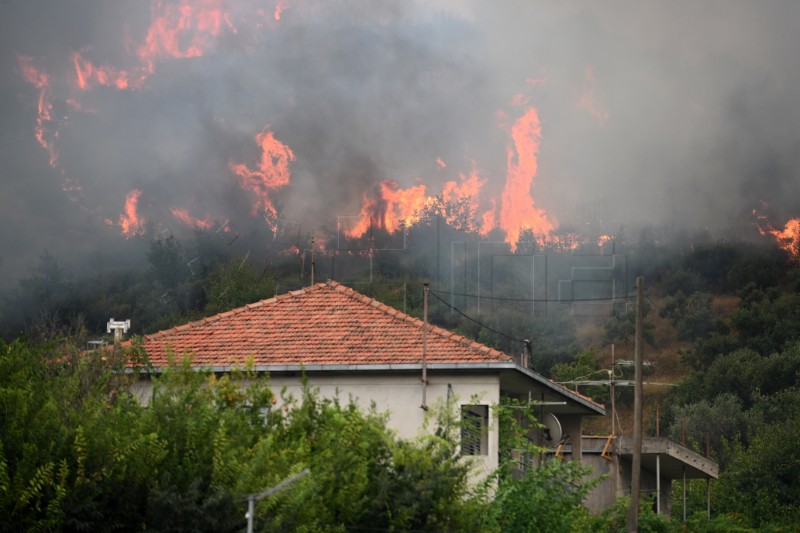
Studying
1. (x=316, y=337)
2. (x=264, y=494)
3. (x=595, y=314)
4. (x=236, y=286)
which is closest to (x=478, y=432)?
(x=316, y=337)

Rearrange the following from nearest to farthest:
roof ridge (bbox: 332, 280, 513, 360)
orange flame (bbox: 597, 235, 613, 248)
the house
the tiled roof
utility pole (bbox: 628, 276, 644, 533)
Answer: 1. utility pole (bbox: 628, 276, 644, 533)
2. the house
3. the tiled roof
4. roof ridge (bbox: 332, 280, 513, 360)
5. orange flame (bbox: 597, 235, 613, 248)

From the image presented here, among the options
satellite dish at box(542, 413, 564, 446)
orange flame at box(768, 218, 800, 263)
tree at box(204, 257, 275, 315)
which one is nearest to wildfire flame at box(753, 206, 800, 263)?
orange flame at box(768, 218, 800, 263)

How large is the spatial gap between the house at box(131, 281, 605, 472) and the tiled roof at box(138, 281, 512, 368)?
0.09ft

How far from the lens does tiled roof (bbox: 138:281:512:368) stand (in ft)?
105

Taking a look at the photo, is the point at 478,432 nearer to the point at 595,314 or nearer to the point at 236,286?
the point at 236,286

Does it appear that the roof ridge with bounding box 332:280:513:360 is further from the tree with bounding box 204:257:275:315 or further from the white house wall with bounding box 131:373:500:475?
the tree with bounding box 204:257:275:315

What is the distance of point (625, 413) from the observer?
106625 millimetres

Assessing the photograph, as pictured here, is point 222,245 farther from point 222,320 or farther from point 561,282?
point 222,320

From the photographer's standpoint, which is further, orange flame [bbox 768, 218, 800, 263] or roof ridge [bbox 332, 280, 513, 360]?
orange flame [bbox 768, 218, 800, 263]

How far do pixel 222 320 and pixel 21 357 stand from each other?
12.0 metres

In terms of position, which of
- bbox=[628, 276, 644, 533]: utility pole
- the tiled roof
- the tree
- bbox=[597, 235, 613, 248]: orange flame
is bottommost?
bbox=[628, 276, 644, 533]: utility pole

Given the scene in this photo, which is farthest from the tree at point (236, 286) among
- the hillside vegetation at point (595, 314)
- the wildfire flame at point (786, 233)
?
the wildfire flame at point (786, 233)

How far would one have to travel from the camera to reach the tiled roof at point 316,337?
3206 centimetres

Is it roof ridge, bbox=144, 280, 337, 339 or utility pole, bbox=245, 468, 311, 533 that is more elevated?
roof ridge, bbox=144, 280, 337, 339
